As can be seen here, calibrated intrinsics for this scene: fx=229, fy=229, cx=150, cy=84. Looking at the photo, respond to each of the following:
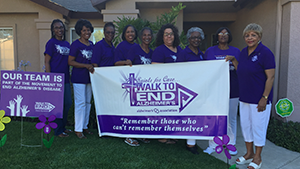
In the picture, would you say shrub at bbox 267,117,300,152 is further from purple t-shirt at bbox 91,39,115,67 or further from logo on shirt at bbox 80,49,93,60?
logo on shirt at bbox 80,49,93,60

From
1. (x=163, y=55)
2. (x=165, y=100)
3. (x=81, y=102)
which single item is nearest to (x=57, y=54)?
(x=81, y=102)

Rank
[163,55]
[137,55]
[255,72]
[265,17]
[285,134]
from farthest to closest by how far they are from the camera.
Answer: [265,17], [285,134], [137,55], [163,55], [255,72]

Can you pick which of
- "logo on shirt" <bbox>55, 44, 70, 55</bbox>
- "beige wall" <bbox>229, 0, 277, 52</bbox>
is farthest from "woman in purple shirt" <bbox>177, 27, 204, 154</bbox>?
"beige wall" <bbox>229, 0, 277, 52</bbox>

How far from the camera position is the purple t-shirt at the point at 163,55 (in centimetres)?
358

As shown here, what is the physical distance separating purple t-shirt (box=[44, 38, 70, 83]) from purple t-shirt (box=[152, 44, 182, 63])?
1636mm

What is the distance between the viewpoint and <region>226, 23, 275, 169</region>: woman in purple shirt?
2.93m

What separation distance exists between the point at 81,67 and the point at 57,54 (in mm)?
523

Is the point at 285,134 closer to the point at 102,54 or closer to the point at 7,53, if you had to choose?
the point at 102,54

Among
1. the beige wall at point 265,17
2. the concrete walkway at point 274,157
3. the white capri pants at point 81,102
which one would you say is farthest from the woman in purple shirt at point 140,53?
the beige wall at point 265,17

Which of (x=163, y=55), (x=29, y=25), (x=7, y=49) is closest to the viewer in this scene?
(x=163, y=55)

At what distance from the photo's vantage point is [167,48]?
365 centimetres

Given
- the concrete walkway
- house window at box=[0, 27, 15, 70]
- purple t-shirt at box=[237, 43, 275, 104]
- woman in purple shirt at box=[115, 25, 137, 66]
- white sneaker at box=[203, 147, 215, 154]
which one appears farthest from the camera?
house window at box=[0, 27, 15, 70]

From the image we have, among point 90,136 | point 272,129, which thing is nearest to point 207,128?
point 272,129

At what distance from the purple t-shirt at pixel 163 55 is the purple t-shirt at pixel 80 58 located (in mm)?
1221
